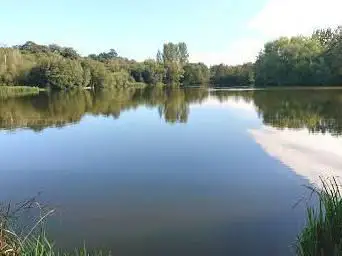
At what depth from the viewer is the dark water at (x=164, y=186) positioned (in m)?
8.33

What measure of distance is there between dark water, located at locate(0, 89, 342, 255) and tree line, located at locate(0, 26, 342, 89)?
2533 inches

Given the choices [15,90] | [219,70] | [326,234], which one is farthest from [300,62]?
[326,234]

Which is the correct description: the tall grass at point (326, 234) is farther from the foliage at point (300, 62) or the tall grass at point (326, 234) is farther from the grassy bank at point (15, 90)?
the foliage at point (300, 62)

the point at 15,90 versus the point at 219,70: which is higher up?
the point at 219,70

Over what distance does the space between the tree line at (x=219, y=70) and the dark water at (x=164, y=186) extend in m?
64.3

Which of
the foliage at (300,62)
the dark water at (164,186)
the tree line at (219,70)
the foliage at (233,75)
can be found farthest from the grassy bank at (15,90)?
the foliage at (233,75)

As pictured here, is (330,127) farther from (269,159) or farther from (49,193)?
(49,193)

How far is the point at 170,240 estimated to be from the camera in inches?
322

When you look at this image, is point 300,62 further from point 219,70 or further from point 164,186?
point 164,186

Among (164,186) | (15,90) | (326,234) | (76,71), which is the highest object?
(76,71)

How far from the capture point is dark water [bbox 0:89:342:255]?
833cm

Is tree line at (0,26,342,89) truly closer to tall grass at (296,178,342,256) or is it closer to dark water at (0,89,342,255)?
dark water at (0,89,342,255)

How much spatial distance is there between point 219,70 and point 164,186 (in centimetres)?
11761

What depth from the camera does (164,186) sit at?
12062 mm
